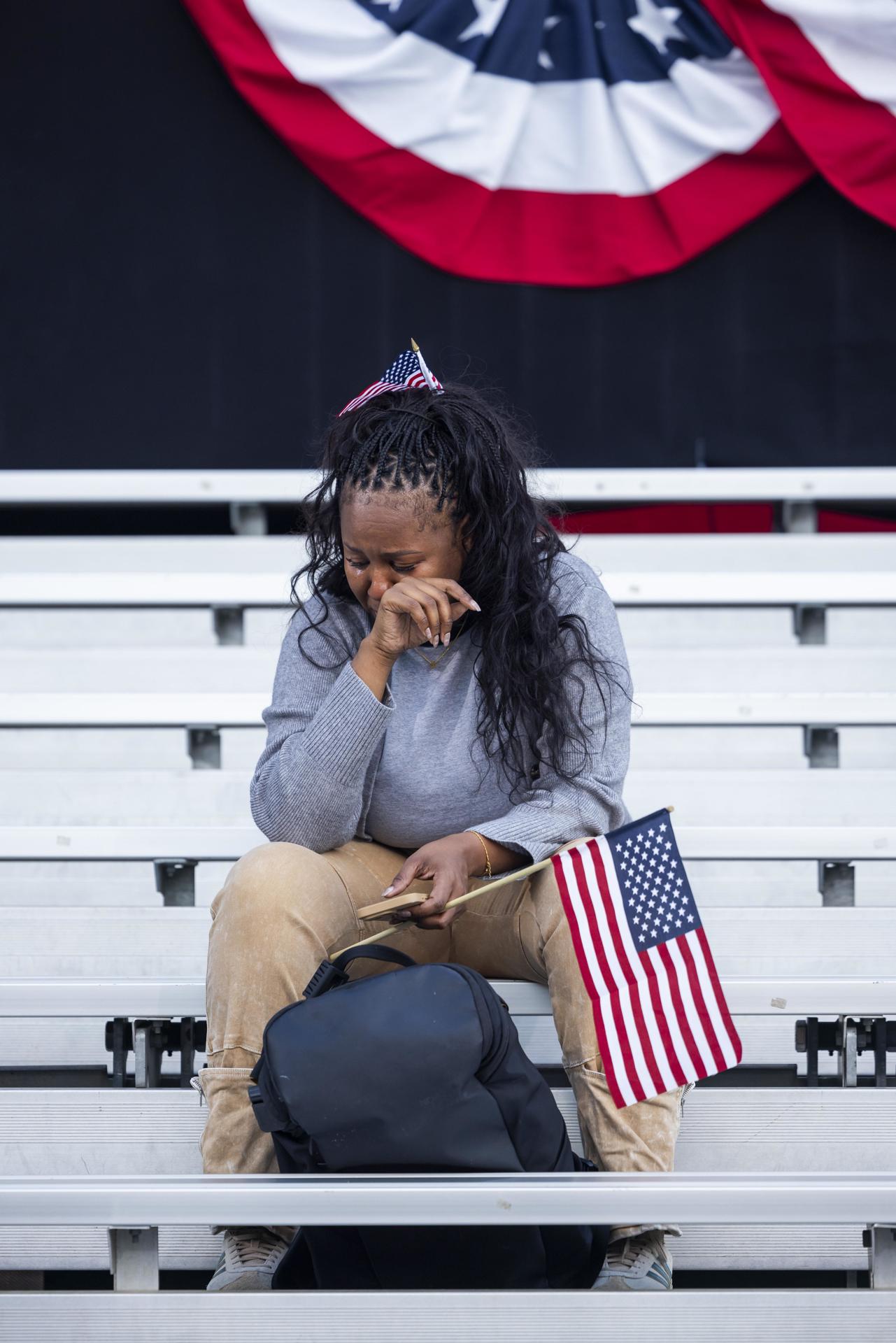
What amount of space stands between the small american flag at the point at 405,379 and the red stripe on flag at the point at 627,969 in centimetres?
51

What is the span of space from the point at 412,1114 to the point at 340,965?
16cm

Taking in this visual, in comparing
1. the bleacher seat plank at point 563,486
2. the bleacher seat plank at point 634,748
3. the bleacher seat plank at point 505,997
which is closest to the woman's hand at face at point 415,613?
the bleacher seat plank at point 505,997

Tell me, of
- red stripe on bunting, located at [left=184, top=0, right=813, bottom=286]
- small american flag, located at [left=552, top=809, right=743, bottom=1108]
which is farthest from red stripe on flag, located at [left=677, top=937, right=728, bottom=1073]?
red stripe on bunting, located at [left=184, top=0, right=813, bottom=286]

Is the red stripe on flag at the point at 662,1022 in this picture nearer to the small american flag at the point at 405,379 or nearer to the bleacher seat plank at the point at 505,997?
the bleacher seat plank at the point at 505,997

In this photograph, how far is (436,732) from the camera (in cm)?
138

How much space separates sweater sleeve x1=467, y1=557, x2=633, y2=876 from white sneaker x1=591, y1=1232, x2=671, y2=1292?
337mm

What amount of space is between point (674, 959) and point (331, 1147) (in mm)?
370

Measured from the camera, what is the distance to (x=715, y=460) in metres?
2.67

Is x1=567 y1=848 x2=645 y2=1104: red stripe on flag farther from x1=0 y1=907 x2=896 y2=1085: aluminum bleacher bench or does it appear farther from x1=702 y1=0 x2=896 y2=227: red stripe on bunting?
x1=702 y1=0 x2=896 y2=227: red stripe on bunting

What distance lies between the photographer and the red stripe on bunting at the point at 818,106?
2.54 metres

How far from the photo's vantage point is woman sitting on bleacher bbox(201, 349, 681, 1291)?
120 cm

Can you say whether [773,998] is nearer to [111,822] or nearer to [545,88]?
[111,822]

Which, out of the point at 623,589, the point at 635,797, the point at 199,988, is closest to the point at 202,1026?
the point at 199,988

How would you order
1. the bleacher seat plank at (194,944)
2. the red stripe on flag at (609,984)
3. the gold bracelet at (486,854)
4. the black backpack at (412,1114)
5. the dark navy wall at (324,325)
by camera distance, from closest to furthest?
1. the black backpack at (412,1114)
2. the red stripe on flag at (609,984)
3. the gold bracelet at (486,854)
4. the bleacher seat plank at (194,944)
5. the dark navy wall at (324,325)
